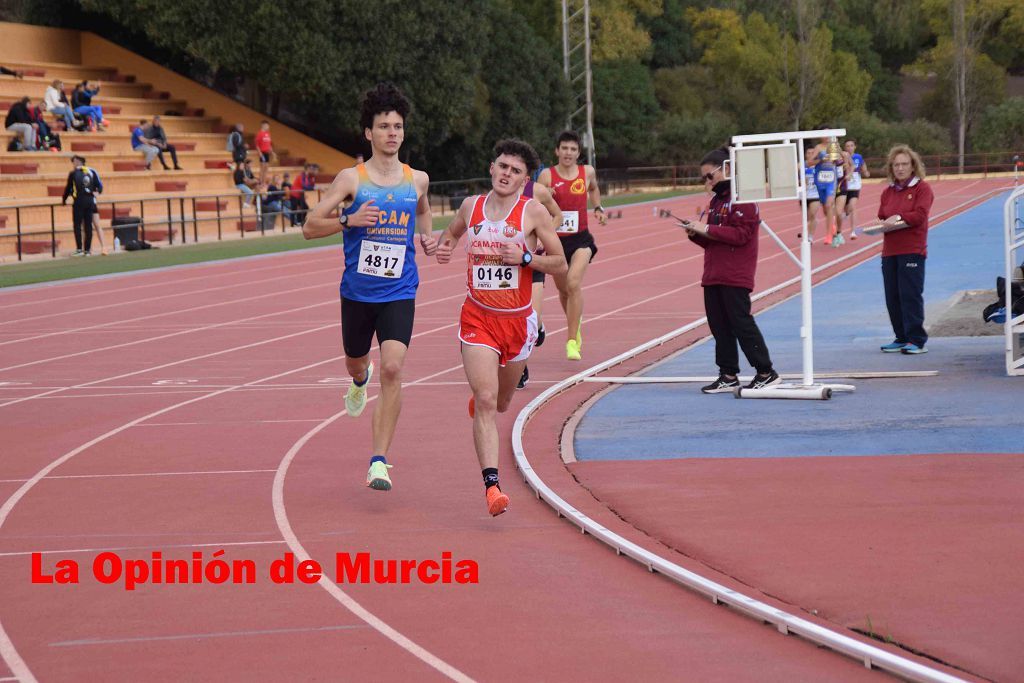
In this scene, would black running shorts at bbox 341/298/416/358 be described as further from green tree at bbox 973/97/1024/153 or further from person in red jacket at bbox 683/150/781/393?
green tree at bbox 973/97/1024/153

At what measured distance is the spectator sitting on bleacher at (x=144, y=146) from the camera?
131 ft

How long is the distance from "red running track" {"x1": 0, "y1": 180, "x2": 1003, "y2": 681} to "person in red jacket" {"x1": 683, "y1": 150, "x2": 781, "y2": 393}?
174 centimetres

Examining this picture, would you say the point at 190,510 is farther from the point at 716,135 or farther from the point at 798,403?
the point at 716,135

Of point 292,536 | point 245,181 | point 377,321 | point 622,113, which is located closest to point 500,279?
point 377,321

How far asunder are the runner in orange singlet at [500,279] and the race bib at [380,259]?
469 mm

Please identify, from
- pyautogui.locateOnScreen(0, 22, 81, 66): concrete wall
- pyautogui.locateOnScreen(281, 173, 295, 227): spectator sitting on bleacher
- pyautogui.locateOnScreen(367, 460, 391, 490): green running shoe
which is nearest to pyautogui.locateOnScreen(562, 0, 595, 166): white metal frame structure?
pyautogui.locateOnScreen(281, 173, 295, 227): spectator sitting on bleacher

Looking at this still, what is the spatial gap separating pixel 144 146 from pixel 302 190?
15.2ft

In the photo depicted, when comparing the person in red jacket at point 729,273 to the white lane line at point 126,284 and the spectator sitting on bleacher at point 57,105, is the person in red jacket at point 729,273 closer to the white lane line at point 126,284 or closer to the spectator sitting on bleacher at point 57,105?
the white lane line at point 126,284

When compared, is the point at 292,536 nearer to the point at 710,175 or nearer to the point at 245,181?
the point at 710,175

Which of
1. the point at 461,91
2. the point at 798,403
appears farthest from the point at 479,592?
the point at 461,91

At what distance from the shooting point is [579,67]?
209 ft

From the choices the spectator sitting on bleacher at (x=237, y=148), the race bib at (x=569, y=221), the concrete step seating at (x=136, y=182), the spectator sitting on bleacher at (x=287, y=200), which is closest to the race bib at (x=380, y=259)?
the race bib at (x=569, y=221)

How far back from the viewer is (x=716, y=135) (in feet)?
222

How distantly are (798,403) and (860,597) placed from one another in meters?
5.22
